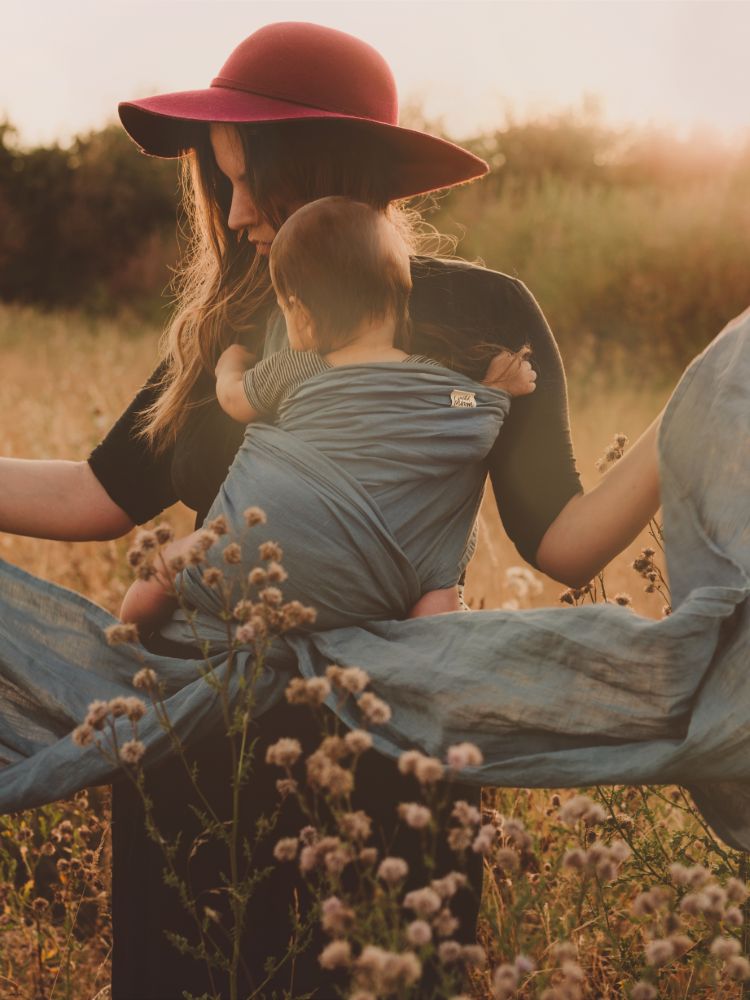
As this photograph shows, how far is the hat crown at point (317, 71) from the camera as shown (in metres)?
2.01

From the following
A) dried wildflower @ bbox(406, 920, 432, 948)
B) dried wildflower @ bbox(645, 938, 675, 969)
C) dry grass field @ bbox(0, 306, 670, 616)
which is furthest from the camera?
dry grass field @ bbox(0, 306, 670, 616)

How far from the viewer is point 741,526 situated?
1.65m

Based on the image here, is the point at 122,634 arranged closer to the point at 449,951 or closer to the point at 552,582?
the point at 449,951

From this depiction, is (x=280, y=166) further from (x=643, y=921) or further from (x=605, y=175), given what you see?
(x=605, y=175)

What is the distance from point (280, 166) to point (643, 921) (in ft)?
5.02

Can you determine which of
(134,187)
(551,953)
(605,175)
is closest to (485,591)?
(551,953)

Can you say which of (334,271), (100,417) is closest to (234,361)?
(334,271)

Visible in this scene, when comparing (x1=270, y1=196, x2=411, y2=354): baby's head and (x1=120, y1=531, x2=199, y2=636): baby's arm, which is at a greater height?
(x1=270, y1=196, x2=411, y2=354): baby's head

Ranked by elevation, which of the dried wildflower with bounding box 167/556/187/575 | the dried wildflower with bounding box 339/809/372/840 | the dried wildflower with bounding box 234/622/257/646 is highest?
the dried wildflower with bounding box 167/556/187/575

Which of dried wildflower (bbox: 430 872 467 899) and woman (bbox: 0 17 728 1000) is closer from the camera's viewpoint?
dried wildflower (bbox: 430 872 467 899)

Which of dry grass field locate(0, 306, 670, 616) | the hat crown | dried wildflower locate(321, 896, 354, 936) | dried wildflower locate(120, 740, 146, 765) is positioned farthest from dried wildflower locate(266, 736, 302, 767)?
dry grass field locate(0, 306, 670, 616)

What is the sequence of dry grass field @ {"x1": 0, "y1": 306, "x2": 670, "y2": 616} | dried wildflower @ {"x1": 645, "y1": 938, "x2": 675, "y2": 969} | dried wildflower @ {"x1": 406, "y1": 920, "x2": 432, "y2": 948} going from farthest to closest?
dry grass field @ {"x1": 0, "y1": 306, "x2": 670, "y2": 616} < dried wildflower @ {"x1": 645, "y1": 938, "x2": 675, "y2": 969} < dried wildflower @ {"x1": 406, "y1": 920, "x2": 432, "y2": 948}

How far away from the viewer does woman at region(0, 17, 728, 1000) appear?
6.18 ft

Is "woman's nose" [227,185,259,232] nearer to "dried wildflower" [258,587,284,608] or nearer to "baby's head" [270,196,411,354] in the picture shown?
"baby's head" [270,196,411,354]
